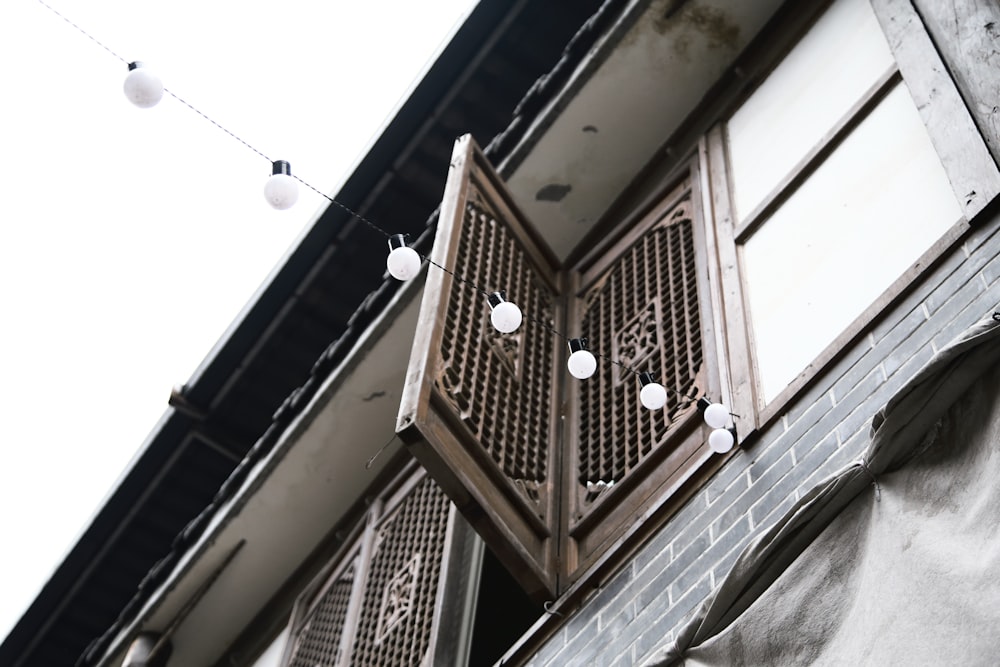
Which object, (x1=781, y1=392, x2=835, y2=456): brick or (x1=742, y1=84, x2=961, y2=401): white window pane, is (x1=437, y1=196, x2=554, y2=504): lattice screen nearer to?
(x1=742, y1=84, x2=961, y2=401): white window pane

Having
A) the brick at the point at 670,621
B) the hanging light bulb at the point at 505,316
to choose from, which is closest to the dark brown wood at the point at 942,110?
the brick at the point at 670,621

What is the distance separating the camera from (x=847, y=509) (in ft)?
10.1

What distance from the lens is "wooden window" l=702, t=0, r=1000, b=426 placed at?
415 centimetres

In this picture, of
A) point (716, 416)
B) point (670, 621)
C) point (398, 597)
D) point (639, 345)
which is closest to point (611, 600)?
point (670, 621)

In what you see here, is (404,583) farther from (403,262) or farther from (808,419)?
(808,419)

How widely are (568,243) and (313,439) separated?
6.15 ft

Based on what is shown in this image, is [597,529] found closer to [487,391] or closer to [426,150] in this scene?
[487,391]

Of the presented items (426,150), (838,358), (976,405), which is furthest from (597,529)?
(426,150)

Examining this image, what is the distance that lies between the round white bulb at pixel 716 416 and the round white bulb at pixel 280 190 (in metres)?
1.61

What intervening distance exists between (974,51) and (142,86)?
2.77 m

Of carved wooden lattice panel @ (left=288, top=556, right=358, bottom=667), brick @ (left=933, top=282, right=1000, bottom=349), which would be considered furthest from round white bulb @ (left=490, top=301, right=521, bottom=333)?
carved wooden lattice panel @ (left=288, top=556, right=358, bottom=667)

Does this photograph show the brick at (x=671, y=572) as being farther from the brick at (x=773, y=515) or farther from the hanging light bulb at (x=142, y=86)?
the hanging light bulb at (x=142, y=86)

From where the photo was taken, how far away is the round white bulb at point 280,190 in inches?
167

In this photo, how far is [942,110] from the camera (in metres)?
4.29
